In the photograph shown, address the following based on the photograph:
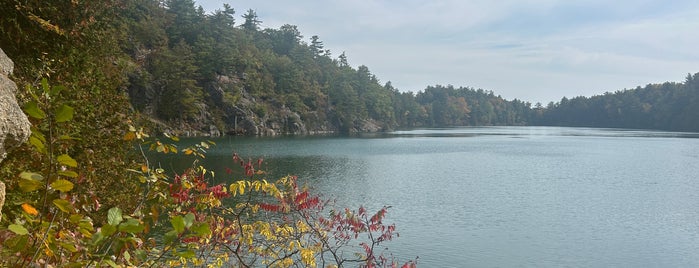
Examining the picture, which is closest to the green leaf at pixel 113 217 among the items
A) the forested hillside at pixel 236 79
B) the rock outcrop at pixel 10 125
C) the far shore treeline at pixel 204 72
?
the rock outcrop at pixel 10 125

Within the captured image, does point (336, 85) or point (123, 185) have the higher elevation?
point (336, 85)

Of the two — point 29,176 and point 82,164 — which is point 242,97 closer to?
point 82,164

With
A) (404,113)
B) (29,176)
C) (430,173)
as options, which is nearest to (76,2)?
(29,176)

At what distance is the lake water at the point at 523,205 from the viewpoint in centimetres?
1398

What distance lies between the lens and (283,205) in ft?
20.5

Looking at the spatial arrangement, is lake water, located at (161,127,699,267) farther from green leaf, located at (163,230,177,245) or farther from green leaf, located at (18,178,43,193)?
green leaf, located at (18,178,43,193)

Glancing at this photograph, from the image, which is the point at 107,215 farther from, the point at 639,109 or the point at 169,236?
the point at 639,109

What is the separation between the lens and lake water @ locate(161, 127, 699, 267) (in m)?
14.0

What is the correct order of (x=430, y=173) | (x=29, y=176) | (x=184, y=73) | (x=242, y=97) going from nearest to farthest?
1. (x=29, y=176)
2. (x=430, y=173)
3. (x=184, y=73)
4. (x=242, y=97)

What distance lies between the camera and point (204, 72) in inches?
2685

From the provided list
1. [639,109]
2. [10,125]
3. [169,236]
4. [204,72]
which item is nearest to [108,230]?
[169,236]

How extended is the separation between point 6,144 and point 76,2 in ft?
27.9

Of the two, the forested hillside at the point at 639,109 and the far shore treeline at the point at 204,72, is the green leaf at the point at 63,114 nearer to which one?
the far shore treeline at the point at 204,72

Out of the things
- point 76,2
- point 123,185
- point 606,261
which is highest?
point 76,2
